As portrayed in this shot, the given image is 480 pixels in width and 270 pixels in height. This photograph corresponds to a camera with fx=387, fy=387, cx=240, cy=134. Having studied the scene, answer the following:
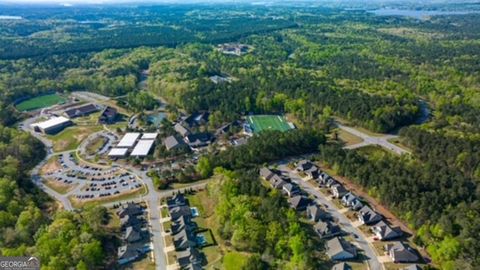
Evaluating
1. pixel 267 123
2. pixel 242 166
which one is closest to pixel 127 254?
pixel 242 166

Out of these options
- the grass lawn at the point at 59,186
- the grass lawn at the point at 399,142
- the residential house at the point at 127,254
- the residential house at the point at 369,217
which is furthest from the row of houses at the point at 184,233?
the grass lawn at the point at 399,142

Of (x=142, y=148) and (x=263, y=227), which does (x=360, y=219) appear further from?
(x=142, y=148)

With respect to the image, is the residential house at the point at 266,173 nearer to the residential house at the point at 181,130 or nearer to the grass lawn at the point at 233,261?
the grass lawn at the point at 233,261

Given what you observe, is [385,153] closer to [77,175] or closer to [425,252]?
Result: [425,252]

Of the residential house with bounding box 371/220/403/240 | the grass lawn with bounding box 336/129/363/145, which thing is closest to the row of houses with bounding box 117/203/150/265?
the residential house with bounding box 371/220/403/240

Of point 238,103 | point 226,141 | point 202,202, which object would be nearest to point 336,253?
point 202,202
